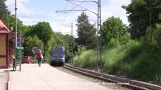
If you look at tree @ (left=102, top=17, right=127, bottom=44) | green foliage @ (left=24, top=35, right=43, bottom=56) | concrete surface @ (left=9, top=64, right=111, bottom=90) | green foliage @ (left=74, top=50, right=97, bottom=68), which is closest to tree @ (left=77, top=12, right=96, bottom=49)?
green foliage @ (left=24, top=35, right=43, bottom=56)

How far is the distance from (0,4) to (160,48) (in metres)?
81.3

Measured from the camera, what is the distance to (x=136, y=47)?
101 ft

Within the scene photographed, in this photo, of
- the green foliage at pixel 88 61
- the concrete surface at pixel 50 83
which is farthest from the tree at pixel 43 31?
Answer: the concrete surface at pixel 50 83

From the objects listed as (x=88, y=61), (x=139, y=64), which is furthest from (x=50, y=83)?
(x=88, y=61)

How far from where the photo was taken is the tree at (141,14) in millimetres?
38375

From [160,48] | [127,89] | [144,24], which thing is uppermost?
[144,24]

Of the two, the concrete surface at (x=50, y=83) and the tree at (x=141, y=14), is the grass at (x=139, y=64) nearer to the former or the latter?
the concrete surface at (x=50, y=83)

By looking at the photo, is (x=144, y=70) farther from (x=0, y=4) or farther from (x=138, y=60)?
(x=0, y=4)

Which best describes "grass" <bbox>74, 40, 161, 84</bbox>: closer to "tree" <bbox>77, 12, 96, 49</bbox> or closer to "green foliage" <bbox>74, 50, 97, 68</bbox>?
"green foliage" <bbox>74, 50, 97, 68</bbox>

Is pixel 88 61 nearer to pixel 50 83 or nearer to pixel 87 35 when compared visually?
pixel 50 83

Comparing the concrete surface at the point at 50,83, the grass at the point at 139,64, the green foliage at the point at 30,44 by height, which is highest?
the green foliage at the point at 30,44

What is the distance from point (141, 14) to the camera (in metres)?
40.5

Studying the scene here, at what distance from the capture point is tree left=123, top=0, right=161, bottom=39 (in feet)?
126

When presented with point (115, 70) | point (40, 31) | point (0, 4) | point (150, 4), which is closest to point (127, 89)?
point (115, 70)
